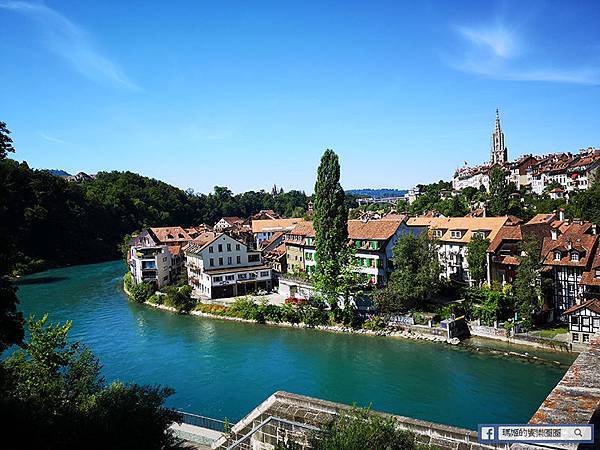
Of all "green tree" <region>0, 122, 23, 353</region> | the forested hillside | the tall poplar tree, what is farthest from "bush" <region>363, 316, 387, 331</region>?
the forested hillside

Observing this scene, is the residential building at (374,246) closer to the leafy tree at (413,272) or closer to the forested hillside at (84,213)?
the leafy tree at (413,272)

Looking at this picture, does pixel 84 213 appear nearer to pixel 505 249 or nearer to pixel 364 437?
pixel 505 249

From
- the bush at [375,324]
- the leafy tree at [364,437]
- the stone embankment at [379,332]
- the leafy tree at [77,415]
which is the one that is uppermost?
the leafy tree at [364,437]

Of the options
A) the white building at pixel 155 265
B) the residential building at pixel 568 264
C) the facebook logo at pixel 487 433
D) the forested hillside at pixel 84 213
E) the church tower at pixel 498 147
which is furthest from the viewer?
the church tower at pixel 498 147

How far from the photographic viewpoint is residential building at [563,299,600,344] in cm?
2500

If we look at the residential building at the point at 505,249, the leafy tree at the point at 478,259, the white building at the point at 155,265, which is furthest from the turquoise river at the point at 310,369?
the white building at the point at 155,265

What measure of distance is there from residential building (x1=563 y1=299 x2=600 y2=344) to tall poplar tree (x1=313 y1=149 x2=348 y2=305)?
14152 mm

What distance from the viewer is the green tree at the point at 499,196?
5791 cm

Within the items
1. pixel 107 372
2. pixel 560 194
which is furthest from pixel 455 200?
pixel 107 372

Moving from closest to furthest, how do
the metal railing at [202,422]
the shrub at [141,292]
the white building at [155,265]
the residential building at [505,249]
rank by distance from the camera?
the metal railing at [202,422], the residential building at [505,249], the shrub at [141,292], the white building at [155,265]

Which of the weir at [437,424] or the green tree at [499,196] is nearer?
the weir at [437,424]

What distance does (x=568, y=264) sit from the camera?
28.3 m

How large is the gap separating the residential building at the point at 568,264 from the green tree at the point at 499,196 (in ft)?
91.8

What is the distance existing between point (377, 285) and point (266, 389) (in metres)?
16.6
